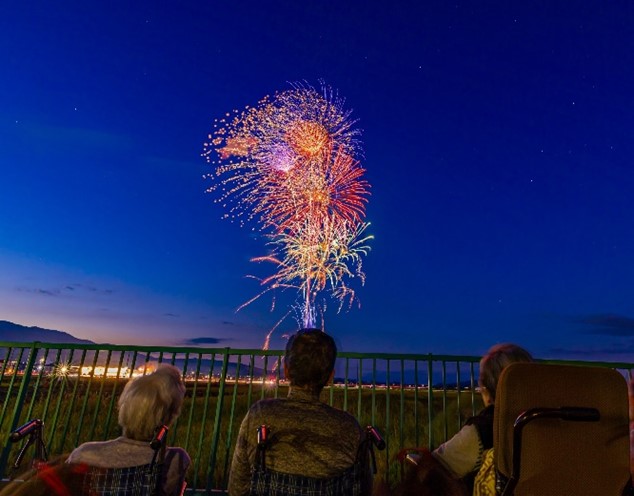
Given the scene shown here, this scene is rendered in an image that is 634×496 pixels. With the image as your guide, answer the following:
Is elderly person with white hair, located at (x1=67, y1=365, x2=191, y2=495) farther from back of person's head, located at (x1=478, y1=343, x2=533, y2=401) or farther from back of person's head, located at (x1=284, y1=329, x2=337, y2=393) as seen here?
back of person's head, located at (x1=478, y1=343, x2=533, y2=401)

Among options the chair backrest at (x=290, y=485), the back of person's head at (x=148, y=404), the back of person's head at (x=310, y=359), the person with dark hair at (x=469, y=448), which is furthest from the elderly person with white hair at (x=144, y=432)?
the person with dark hair at (x=469, y=448)

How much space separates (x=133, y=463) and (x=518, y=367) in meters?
2.27

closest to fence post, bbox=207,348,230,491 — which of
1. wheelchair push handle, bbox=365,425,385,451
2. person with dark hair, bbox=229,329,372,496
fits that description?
person with dark hair, bbox=229,329,372,496

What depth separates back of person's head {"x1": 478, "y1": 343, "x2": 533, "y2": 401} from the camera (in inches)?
128

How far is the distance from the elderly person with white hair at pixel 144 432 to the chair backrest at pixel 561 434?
1961mm

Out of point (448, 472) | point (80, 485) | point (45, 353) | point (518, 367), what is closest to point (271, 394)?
point (45, 353)

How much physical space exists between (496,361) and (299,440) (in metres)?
1.55

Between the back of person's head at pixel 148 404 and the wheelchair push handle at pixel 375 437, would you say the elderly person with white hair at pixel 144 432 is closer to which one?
the back of person's head at pixel 148 404

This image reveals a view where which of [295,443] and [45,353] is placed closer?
[295,443]

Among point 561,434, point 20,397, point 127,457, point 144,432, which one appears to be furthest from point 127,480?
point 20,397

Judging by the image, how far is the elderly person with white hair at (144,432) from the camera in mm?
2736

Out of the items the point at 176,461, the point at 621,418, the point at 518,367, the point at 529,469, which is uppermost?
the point at 518,367

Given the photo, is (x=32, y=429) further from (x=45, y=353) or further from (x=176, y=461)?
(x=45, y=353)

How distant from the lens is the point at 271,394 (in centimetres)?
732
